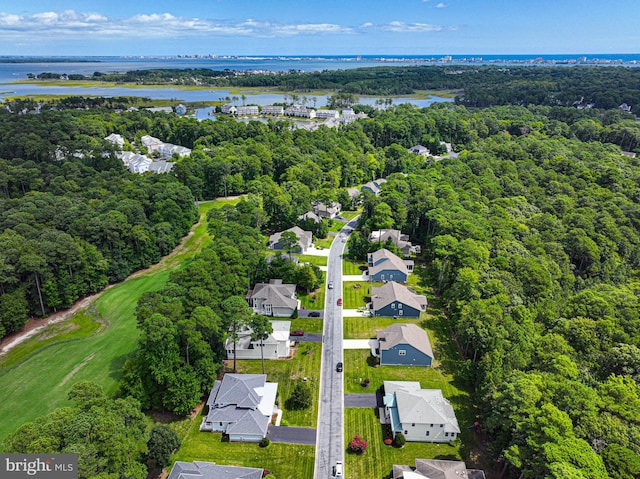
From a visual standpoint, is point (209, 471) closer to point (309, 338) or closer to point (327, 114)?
point (309, 338)

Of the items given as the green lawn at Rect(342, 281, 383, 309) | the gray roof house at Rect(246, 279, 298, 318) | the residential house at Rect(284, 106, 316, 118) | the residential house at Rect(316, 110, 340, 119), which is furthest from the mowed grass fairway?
the residential house at Rect(284, 106, 316, 118)

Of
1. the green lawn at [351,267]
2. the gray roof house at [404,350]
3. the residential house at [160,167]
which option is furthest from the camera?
the residential house at [160,167]

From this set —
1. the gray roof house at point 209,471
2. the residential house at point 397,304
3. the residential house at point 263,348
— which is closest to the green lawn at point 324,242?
the residential house at point 397,304

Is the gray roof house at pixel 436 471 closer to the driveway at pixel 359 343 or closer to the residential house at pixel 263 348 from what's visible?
the driveway at pixel 359 343

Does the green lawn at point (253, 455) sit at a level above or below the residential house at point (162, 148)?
below

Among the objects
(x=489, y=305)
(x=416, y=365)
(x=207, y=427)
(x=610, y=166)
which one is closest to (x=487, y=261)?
(x=489, y=305)
